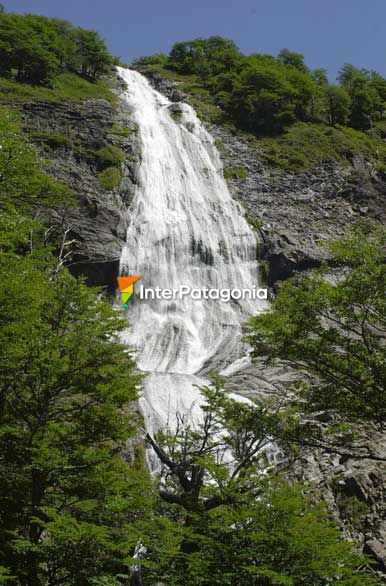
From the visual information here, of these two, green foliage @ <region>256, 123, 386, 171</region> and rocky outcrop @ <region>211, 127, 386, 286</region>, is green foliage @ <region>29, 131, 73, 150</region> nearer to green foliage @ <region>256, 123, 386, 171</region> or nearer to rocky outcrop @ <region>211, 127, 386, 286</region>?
rocky outcrop @ <region>211, 127, 386, 286</region>

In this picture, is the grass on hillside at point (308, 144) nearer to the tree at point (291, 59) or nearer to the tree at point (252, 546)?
the tree at point (291, 59)

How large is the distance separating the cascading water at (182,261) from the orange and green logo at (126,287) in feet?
1.31

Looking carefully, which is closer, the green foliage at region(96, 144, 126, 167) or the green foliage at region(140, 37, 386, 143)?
the green foliage at region(96, 144, 126, 167)

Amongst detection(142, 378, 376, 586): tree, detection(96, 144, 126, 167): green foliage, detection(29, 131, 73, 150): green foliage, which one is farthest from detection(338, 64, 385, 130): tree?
detection(142, 378, 376, 586): tree

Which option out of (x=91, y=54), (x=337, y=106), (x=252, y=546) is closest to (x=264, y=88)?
(x=337, y=106)

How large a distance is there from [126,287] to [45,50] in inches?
1170

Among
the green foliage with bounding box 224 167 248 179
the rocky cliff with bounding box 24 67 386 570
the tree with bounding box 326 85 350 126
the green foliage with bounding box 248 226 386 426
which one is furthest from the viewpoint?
the tree with bounding box 326 85 350 126

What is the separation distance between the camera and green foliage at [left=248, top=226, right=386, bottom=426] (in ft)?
37.4

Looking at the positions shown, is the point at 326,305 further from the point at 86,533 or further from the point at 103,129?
the point at 103,129

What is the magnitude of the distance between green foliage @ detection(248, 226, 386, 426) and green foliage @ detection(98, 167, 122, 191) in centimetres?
2820

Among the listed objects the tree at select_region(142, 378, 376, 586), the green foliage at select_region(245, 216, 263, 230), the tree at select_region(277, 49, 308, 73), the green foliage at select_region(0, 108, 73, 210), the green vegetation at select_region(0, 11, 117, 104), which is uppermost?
the tree at select_region(277, 49, 308, 73)

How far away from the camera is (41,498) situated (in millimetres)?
11281

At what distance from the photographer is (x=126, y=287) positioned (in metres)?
33.5

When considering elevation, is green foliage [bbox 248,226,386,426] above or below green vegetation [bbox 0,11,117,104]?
below
